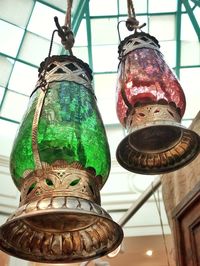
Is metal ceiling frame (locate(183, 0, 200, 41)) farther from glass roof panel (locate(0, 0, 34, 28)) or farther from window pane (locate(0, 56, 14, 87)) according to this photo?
window pane (locate(0, 56, 14, 87))

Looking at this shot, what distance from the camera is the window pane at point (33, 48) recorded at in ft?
16.4

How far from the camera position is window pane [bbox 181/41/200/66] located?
16.6ft

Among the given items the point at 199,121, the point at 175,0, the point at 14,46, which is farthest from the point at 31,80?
the point at 199,121

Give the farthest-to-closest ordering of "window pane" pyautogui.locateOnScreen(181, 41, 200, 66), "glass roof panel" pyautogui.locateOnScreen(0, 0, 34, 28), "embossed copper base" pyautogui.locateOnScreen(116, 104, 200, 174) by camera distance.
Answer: "window pane" pyautogui.locateOnScreen(181, 41, 200, 66), "glass roof panel" pyautogui.locateOnScreen(0, 0, 34, 28), "embossed copper base" pyautogui.locateOnScreen(116, 104, 200, 174)

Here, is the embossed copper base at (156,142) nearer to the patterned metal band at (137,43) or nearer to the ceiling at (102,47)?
the patterned metal band at (137,43)

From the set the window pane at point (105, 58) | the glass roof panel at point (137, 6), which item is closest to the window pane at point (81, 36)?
the window pane at point (105, 58)

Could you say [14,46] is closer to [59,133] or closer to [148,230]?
[148,230]

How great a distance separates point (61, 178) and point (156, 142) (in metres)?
0.31

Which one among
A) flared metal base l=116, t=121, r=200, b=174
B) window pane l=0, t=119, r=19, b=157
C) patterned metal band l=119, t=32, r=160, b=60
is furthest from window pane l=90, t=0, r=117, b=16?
flared metal base l=116, t=121, r=200, b=174

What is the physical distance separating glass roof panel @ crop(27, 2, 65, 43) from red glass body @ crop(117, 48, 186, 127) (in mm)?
4224

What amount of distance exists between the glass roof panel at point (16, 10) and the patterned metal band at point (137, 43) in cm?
422

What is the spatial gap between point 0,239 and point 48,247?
85 mm

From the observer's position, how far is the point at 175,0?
4.80 m

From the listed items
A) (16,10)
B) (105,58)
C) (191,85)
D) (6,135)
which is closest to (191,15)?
(191,85)
